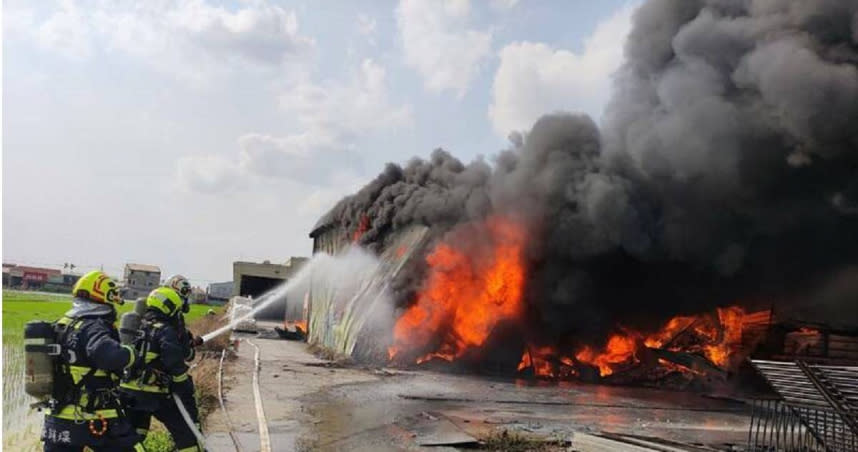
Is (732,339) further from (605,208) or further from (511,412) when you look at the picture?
(511,412)

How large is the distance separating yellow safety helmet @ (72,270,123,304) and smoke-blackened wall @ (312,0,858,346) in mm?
15079

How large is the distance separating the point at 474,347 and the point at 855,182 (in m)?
10.9

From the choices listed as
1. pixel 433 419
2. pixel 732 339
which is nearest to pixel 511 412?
→ pixel 433 419

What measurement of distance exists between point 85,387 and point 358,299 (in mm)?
18582

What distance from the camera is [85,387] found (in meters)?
4.95

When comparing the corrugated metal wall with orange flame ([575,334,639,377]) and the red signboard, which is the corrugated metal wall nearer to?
orange flame ([575,334,639,377])

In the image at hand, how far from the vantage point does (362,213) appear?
84.2ft

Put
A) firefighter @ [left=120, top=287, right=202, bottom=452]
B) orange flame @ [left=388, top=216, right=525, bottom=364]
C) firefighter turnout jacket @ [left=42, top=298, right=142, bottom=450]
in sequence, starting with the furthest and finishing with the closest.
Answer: orange flame @ [left=388, top=216, right=525, bottom=364]
firefighter @ [left=120, top=287, right=202, bottom=452]
firefighter turnout jacket @ [left=42, top=298, right=142, bottom=450]

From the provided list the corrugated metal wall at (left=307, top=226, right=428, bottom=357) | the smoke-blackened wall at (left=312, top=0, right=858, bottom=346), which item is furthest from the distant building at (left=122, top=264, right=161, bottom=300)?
the smoke-blackened wall at (left=312, top=0, right=858, bottom=346)

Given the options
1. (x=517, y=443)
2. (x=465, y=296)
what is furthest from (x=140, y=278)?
(x=517, y=443)

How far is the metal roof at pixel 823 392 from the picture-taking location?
6.11m

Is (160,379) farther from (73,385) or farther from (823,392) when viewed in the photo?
(823,392)

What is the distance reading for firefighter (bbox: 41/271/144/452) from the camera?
16.0ft

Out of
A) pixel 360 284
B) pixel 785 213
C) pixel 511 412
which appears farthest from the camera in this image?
pixel 360 284
